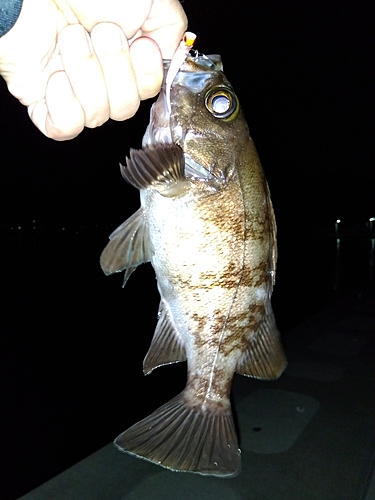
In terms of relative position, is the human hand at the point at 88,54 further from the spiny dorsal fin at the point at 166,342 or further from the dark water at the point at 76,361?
the dark water at the point at 76,361

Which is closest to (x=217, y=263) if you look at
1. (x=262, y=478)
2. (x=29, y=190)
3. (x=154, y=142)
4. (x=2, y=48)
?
(x=154, y=142)

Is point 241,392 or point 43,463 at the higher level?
point 241,392

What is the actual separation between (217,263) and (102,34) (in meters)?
0.90

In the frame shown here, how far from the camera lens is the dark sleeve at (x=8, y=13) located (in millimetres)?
1176

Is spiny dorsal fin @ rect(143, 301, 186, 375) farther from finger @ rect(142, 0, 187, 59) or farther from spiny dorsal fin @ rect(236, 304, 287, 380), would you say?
finger @ rect(142, 0, 187, 59)

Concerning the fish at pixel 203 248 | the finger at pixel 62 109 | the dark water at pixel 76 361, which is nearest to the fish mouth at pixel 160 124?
the fish at pixel 203 248

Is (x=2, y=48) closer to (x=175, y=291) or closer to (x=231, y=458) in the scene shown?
(x=175, y=291)

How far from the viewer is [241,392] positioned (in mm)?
4430

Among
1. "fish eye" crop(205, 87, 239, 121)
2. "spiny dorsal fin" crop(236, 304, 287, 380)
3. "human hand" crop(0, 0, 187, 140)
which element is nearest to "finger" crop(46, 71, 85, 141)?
"human hand" crop(0, 0, 187, 140)

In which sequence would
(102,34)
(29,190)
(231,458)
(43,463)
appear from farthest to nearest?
(29,190)
(43,463)
(231,458)
(102,34)

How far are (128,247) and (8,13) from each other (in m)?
0.91

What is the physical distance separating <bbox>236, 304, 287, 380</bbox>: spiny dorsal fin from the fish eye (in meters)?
0.84

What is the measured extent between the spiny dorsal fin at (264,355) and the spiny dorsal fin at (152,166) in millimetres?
733

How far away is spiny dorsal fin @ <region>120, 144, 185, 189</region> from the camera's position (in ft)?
5.02
